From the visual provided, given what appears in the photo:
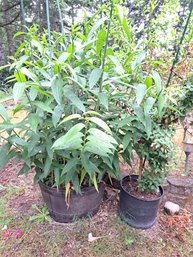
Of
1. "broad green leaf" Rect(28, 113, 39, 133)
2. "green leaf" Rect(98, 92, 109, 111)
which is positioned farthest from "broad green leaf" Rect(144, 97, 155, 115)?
"broad green leaf" Rect(28, 113, 39, 133)

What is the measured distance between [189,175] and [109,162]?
1029mm

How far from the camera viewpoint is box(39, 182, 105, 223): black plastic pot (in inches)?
54.7

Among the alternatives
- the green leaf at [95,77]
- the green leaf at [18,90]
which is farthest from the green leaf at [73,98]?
the green leaf at [18,90]

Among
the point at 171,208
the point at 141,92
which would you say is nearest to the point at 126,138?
the point at 141,92

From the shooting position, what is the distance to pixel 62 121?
83 cm

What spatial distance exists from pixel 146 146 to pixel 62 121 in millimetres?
666

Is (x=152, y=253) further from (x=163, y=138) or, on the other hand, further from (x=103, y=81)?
(x=103, y=81)

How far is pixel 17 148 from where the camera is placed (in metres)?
1.24

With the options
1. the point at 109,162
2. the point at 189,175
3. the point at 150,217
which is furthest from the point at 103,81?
the point at 189,175

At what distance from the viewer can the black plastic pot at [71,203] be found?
139cm

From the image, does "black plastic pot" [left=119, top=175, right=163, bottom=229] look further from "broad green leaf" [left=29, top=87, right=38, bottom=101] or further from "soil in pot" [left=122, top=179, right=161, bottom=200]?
"broad green leaf" [left=29, top=87, right=38, bottom=101]

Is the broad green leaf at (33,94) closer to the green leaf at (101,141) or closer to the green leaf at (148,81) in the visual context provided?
the green leaf at (101,141)

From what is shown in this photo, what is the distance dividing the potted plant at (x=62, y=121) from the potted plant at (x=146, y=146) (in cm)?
15

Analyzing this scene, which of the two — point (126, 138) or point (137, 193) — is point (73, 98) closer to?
point (126, 138)
